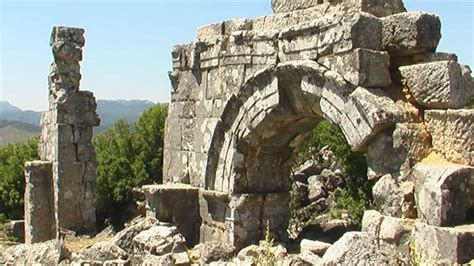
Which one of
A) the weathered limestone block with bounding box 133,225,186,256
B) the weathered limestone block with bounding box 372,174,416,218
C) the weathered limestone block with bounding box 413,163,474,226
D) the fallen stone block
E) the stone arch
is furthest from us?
the weathered limestone block with bounding box 133,225,186,256

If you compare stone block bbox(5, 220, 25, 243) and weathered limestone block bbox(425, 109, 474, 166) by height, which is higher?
weathered limestone block bbox(425, 109, 474, 166)

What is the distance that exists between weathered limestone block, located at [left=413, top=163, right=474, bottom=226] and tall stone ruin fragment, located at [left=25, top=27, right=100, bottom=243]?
9.50m

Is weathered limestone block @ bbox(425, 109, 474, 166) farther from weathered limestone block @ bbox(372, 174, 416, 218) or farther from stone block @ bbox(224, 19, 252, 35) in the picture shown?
stone block @ bbox(224, 19, 252, 35)

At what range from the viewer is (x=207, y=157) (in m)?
8.89

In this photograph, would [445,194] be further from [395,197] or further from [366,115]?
[366,115]

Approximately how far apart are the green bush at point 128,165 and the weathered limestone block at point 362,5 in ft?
36.7

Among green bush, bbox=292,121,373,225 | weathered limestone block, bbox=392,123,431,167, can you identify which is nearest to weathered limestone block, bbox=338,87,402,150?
weathered limestone block, bbox=392,123,431,167

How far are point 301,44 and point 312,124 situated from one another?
5.16ft

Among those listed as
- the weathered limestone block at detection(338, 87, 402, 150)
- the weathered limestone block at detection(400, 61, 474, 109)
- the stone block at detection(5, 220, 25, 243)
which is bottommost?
the stone block at detection(5, 220, 25, 243)

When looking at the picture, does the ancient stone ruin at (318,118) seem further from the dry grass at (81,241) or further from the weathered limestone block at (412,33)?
the dry grass at (81,241)

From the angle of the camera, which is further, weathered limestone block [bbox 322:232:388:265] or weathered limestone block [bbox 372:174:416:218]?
weathered limestone block [bbox 372:174:416:218]

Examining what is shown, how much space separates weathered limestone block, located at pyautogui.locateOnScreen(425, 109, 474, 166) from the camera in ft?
18.9

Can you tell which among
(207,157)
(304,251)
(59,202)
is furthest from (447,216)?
(59,202)

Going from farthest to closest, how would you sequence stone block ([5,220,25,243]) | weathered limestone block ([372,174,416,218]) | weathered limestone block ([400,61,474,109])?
stone block ([5,220,25,243]) → weathered limestone block ([372,174,416,218]) → weathered limestone block ([400,61,474,109])
